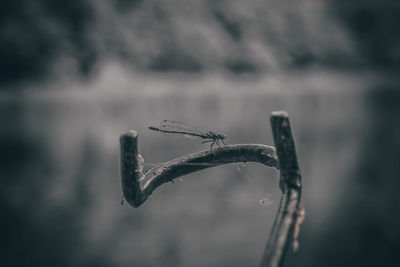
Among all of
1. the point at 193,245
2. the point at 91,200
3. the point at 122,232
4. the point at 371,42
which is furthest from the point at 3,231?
the point at 371,42

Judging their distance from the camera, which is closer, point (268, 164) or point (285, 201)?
point (285, 201)

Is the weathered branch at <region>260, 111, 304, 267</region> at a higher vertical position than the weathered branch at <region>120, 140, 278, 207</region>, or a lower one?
lower

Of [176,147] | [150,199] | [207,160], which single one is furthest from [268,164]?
[176,147]

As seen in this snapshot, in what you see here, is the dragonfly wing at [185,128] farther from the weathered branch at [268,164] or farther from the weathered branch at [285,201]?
the weathered branch at [285,201]

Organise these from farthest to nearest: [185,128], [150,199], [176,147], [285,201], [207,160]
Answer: [176,147], [150,199], [185,128], [207,160], [285,201]

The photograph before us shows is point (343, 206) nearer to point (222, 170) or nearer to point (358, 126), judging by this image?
point (222, 170)

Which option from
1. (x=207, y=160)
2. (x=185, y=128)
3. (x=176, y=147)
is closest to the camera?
(x=207, y=160)

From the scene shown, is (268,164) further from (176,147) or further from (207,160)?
(176,147)

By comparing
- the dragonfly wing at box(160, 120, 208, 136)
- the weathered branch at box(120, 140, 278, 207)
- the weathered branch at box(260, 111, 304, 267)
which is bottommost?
the weathered branch at box(260, 111, 304, 267)

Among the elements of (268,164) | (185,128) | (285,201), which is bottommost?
(285,201)

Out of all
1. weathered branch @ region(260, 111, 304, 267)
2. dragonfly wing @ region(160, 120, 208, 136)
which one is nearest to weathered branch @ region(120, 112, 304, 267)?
weathered branch @ region(260, 111, 304, 267)

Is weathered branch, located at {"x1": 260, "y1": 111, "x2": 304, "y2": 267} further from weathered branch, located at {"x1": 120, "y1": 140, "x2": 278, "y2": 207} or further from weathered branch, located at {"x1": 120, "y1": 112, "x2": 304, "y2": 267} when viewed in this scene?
weathered branch, located at {"x1": 120, "y1": 140, "x2": 278, "y2": 207}
